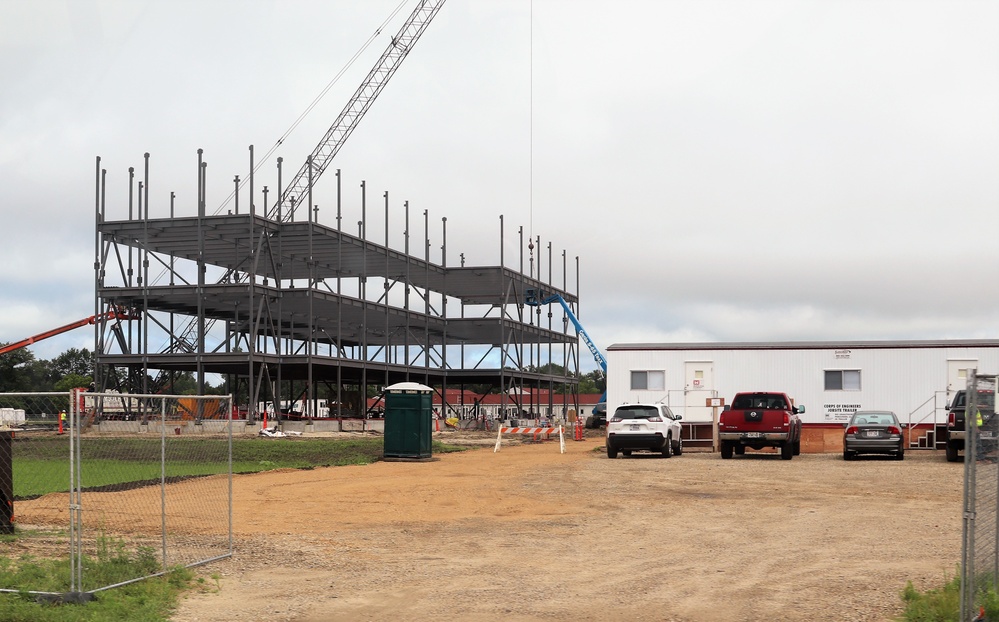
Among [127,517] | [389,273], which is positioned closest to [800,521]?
[127,517]

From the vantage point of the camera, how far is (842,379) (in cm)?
3838

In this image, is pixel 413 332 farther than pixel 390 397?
Yes

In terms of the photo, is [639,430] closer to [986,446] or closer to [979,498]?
[979,498]

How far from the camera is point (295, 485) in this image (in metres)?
21.6

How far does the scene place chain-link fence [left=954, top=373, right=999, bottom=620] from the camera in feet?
26.0

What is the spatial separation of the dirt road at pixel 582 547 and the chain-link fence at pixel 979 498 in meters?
0.87

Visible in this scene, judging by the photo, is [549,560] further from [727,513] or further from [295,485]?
[295,485]

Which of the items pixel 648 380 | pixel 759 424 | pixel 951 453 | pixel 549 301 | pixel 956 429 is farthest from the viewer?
pixel 549 301

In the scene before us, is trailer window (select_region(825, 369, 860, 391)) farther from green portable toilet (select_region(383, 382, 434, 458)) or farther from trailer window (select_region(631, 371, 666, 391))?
green portable toilet (select_region(383, 382, 434, 458))

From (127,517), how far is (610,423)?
61.7 feet

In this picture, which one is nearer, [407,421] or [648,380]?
[407,421]

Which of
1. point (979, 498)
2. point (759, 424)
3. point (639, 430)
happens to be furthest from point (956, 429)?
point (979, 498)

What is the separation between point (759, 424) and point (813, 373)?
8.73 meters

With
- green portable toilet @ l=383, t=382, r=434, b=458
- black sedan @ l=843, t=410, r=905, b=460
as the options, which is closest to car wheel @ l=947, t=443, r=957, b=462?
black sedan @ l=843, t=410, r=905, b=460
